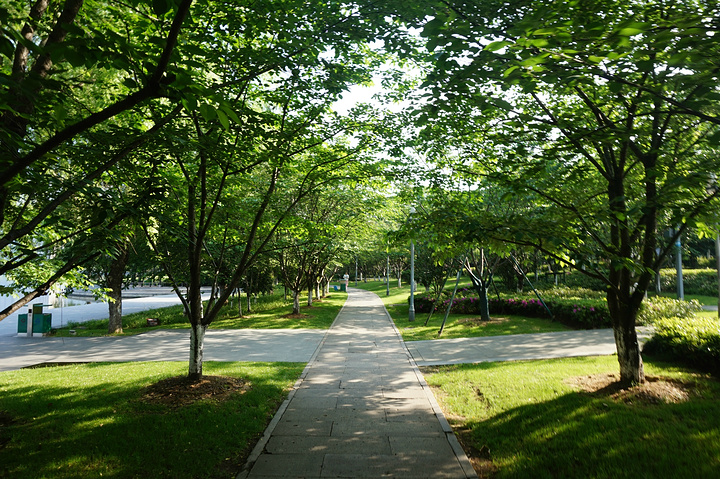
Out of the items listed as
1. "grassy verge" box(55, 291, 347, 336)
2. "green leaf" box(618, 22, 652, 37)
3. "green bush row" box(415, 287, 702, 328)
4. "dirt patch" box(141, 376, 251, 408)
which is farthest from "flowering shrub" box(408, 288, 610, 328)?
"green leaf" box(618, 22, 652, 37)

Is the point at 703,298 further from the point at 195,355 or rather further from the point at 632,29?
the point at 195,355

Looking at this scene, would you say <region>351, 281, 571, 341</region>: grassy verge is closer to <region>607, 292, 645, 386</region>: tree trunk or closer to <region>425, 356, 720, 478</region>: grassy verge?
<region>425, 356, 720, 478</region>: grassy verge

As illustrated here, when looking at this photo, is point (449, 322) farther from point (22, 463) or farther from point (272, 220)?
point (22, 463)

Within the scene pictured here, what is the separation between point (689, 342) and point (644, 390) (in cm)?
241

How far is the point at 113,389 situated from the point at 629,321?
8928 millimetres

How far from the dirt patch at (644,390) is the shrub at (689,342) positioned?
110 centimetres

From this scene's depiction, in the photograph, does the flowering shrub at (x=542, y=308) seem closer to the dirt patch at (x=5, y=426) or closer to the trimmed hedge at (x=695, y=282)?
the trimmed hedge at (x=695, y=282)

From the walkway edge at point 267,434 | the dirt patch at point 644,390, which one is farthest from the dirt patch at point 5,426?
the dirt patch at point 644,390

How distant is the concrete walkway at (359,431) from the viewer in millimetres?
4168

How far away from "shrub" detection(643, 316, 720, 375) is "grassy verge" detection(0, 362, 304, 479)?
7.55 m

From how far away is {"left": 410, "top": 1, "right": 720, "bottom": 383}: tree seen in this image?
328 centimetres

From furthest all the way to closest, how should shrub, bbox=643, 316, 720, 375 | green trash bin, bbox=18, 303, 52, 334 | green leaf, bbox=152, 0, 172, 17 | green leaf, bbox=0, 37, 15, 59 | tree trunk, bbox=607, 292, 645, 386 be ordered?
1. green trash bin, bbox=18, 303, 52, 334
2. shrub, bbox=643, 316, 720, 375
3. tree trunk, bbox=607, 292, 645, 386
4. green leaf, bbox=152, 0, 172, 17
5. green leaf, bbox=0, 37, 15, 59

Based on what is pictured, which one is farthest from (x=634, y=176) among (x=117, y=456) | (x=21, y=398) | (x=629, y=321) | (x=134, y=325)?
(x=134, y=325)

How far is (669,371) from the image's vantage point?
6.91 meters
